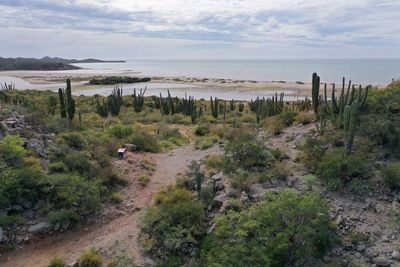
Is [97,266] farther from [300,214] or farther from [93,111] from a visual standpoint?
[93,111]

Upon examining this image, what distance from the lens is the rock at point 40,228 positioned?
896 centimetres

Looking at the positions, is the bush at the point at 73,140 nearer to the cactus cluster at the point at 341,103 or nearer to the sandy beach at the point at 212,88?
the cactus cluster at the point at 341,103

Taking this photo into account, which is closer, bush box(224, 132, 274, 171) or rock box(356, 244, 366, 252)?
rock box(356, 244, 366, 252)

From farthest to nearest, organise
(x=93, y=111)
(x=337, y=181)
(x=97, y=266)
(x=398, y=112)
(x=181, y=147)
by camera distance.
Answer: (x=93, y=111)
(x=181, y=147)
(x=398, y=112)
(x=337, y=181)
(x=97, y=266)

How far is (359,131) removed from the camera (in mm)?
11969

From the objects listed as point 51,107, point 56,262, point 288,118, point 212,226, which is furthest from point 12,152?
point 51,107

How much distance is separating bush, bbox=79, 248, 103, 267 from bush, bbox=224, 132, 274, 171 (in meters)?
4.90

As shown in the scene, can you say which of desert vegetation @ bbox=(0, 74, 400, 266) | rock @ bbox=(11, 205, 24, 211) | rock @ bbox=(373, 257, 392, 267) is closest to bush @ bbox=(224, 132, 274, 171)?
desert vegetation @ bbox=(0, 74, 400, 266)

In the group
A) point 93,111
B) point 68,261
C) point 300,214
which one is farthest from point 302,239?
point 93,111

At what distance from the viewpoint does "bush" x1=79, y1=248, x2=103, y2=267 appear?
7804 mm

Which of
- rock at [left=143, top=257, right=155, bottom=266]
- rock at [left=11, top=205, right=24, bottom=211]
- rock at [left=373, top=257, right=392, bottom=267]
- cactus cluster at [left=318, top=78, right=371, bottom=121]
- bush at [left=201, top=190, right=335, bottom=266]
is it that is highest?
cactus cluster at [left=318, top=78, right=371, bottom=121]

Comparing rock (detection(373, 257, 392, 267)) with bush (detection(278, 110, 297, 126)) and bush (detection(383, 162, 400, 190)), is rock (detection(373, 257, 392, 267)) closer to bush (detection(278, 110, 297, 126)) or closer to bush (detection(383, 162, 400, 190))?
bush (detection(383, 162, 400, 190))

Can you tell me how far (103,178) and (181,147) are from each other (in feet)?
20.6

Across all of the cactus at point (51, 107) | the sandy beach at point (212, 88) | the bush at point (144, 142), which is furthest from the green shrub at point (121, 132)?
A: the sandy beach at point (212, 88)
